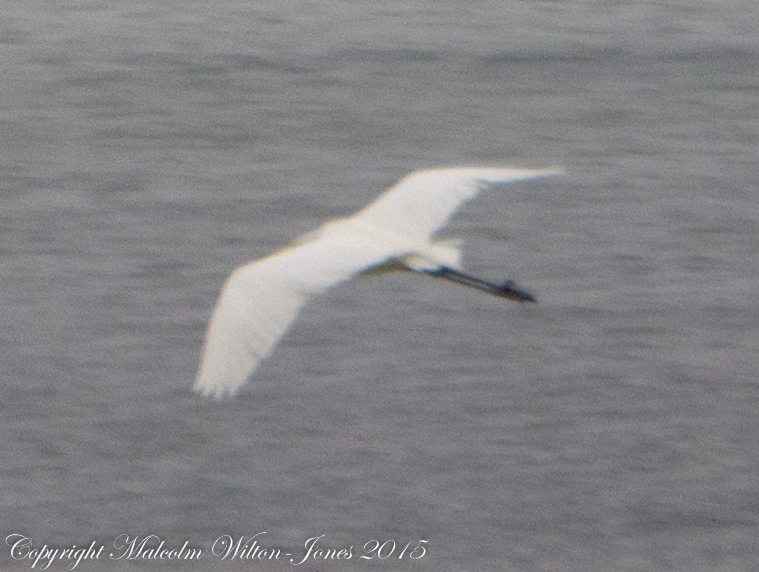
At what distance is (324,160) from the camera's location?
752 cm

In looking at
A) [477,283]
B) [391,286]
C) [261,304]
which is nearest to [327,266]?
[261,304]

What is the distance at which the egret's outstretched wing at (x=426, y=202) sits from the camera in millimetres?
4320

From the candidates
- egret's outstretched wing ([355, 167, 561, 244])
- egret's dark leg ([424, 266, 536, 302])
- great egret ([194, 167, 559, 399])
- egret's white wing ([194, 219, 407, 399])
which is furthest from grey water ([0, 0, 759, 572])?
egret's white wing ([194, 219, 407, 399])

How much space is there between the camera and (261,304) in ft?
11.0

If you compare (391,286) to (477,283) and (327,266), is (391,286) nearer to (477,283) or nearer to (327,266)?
(477,283)

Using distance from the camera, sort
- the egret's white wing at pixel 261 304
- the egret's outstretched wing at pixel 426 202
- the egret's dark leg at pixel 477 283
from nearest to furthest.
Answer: the egret's white wing at pixel 261 304, the egret's dark leg at pixel 477 283, the egret's outstretched wing at pixel 426 202

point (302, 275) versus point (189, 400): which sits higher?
point (302, 275)

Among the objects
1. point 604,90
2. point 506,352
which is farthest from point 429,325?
point 604,90

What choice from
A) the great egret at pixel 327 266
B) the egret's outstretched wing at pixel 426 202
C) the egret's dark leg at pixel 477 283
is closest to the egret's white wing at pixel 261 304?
the great egret at pixel 327 266

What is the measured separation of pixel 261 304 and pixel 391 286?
323 cm

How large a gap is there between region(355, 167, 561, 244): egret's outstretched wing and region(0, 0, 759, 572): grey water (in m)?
1.49

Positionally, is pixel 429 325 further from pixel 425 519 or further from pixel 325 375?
pixel 425 519

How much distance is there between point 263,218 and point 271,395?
1377 millimetres

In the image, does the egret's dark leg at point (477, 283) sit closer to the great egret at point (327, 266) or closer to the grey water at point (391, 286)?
the great egret at point (327, 266)
